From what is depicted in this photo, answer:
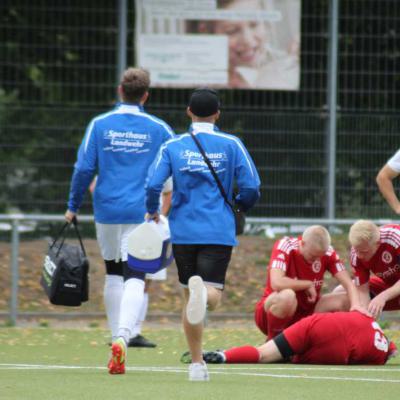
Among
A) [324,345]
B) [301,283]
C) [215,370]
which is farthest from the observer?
[301,283]

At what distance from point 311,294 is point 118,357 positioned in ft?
8.23

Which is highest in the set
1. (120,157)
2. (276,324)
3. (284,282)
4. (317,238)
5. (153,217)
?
(120,157)

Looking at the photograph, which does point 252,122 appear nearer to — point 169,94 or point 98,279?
point 169,94

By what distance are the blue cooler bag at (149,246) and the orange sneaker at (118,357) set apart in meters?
0.66

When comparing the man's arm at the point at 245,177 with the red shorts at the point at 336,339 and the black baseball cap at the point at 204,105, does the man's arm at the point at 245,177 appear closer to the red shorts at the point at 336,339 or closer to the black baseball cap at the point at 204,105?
the black baseball cap at the point at 204,105

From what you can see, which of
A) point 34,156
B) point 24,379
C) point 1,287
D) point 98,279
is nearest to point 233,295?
A: point 98,279

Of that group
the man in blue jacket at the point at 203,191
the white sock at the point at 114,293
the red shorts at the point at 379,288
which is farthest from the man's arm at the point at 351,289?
the man in blue jacket at the point at 203,191

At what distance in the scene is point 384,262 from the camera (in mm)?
11617

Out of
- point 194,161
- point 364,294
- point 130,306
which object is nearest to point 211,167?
point 194,161

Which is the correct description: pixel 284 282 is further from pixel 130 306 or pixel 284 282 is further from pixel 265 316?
pixel 130 306

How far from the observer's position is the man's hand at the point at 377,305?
11227mm

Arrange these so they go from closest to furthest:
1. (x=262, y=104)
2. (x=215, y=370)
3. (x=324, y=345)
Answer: (x=215, y=370) → (x=324, y=345) → (x=262, y=104)

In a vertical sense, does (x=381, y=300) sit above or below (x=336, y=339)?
above

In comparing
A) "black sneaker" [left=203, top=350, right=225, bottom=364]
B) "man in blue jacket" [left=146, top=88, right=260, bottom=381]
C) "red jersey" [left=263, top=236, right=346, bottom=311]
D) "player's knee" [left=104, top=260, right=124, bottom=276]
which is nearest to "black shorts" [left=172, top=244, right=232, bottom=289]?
"man in blue jacket" [left=146, top=88, right=260, bottom=381]
